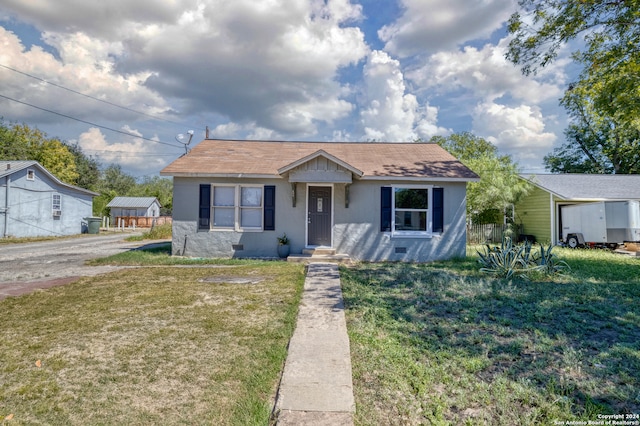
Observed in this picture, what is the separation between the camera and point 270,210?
1022 centimetres

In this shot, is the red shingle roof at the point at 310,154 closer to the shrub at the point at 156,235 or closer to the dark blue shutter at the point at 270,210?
the dark blue shutter at the point at 270,210

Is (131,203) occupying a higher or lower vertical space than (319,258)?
higher

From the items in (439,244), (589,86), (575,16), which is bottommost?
(439,244)

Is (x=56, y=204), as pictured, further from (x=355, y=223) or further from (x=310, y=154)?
(x=355, y=223)

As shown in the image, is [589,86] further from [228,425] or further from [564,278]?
[228,425]

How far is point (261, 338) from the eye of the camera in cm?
371

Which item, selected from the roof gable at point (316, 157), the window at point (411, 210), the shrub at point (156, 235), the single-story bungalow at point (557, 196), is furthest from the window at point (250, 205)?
the single-story bungalow at point (557, 196)

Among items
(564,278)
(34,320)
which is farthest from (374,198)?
(34,320)

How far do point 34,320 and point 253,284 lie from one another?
3302 mm

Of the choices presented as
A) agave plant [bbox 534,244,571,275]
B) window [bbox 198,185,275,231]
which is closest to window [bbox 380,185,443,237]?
agave plant [bbox 534,244,571,275]

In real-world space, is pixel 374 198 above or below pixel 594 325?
above

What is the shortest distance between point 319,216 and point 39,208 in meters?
19.4

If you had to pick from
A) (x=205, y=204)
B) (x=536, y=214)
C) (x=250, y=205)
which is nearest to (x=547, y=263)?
(x=250, y=205)

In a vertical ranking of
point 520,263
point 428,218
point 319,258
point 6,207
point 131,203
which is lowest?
point 319,258
